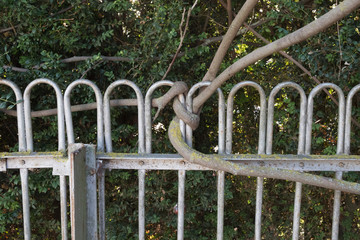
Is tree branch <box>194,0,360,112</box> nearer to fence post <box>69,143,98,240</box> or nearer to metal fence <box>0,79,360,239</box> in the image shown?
metal fence <box>0,79,360,239</box>

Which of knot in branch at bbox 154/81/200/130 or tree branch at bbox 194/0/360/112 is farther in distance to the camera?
knot in branch at bbox 154/81/200/130

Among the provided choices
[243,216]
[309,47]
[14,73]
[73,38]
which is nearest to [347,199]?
[243,216]

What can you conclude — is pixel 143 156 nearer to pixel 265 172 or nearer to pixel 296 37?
pixel 265 172

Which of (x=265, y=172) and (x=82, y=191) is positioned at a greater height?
(x=265, y=172)

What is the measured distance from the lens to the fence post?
1789 millimetres

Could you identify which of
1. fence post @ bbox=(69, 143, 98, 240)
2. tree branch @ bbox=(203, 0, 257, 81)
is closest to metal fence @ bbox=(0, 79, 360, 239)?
fence post @ bbox=(69, 143, 98, 240)

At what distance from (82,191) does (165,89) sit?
117cm

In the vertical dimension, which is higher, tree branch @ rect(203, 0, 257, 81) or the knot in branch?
tree branch @ rect(203, 0, 257, 81)

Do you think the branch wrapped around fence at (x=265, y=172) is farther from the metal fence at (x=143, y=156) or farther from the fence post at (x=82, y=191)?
the fence post at (x=82, y=191)

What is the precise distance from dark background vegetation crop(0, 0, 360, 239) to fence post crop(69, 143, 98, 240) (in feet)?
2.48

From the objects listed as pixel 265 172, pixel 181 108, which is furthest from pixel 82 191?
pixel 265 172

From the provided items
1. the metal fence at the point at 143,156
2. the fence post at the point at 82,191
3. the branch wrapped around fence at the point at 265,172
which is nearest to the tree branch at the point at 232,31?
the metal fence at the point at 143,156

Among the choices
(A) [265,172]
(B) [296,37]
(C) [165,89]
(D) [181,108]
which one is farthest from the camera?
(C) [165,89]

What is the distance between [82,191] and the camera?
6.16 feet
